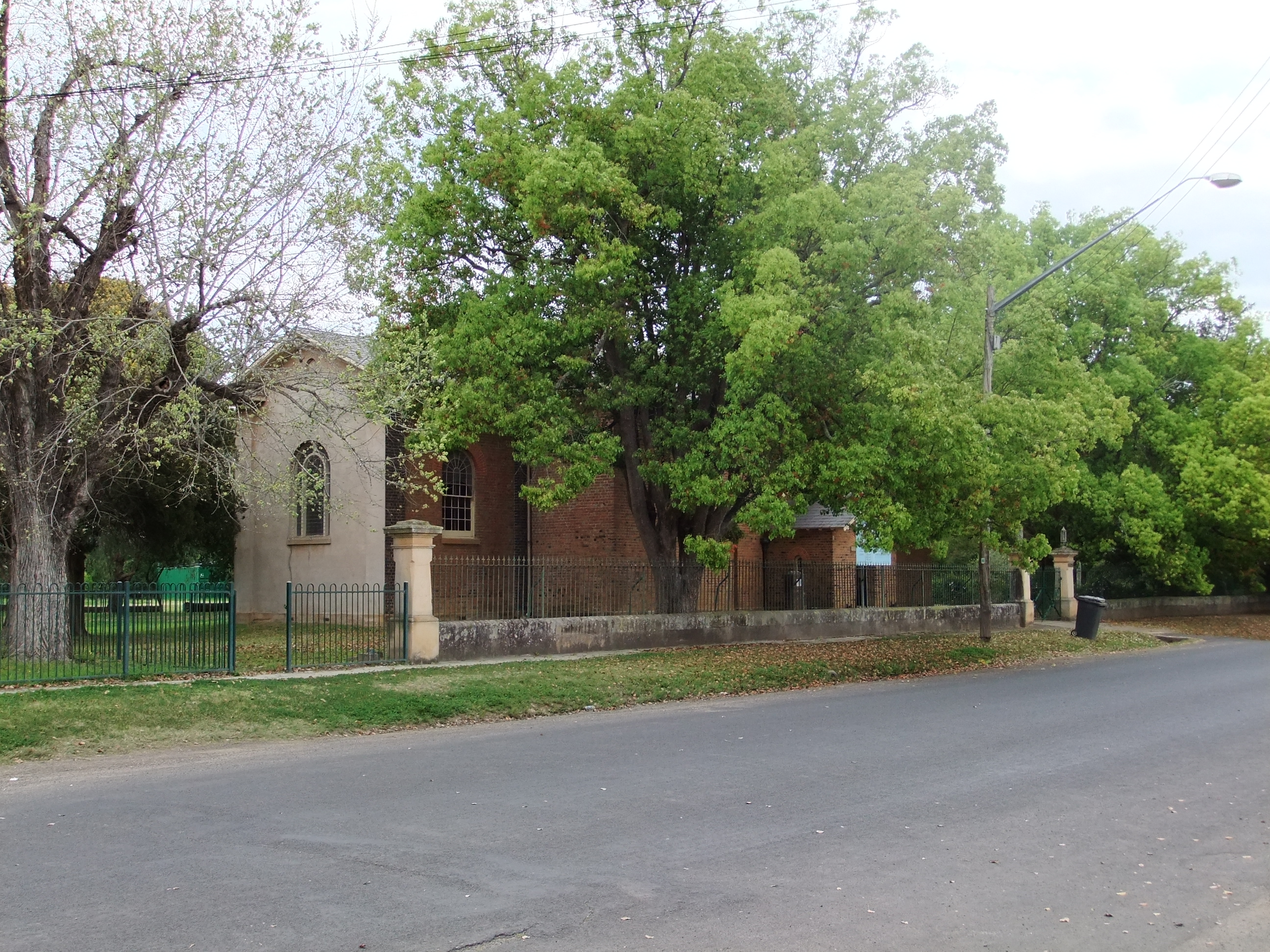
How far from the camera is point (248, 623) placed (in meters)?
27.0

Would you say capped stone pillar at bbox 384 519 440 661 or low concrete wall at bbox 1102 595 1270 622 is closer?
capped stone pillar at bbox 384 519 440 661

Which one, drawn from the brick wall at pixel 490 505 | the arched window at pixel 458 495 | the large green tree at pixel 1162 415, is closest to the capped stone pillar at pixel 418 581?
the brick wall at pixel 490 505

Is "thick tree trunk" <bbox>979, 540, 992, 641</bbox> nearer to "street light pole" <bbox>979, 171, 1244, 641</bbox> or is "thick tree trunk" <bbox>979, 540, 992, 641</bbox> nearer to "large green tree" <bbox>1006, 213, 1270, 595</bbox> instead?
"street light pole" <bbox>979, 171, 1244, 641</bbox>

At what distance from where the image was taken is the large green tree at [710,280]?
1866cm

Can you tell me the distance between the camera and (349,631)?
18844mm

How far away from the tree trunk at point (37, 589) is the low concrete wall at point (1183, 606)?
27368mm

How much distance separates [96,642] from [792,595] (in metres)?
15.3

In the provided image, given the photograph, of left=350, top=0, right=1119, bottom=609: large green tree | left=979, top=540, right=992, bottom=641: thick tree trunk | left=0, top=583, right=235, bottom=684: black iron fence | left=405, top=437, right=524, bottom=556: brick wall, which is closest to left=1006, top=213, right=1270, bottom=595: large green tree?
left=979, top=540, right=992, bottom=641: thick tree trunk

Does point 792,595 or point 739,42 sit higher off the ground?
point 739,42

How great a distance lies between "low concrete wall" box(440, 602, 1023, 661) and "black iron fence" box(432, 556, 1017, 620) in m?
0.64

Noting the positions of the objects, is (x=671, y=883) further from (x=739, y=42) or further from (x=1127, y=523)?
(x=1127, y=523)

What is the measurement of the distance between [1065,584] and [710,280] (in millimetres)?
17770

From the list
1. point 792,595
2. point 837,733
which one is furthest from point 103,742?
point 792,595

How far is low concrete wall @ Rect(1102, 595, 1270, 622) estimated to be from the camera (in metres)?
34.8
